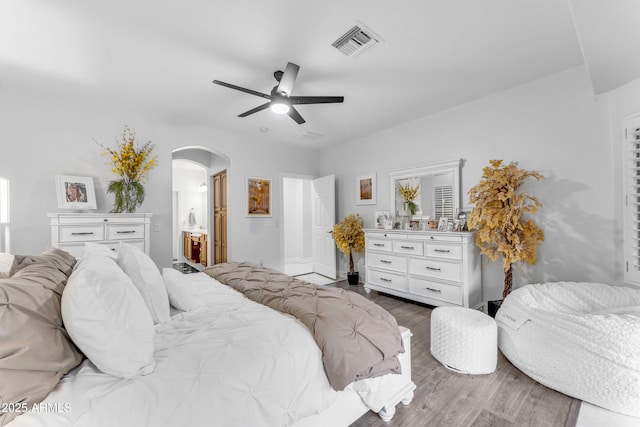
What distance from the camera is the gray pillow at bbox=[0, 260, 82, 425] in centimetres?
79

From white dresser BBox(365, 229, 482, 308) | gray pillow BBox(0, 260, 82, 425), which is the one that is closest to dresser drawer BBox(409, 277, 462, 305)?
white dresser BBox(365, 229, 482, 308)

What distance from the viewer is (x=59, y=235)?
9.61 ft

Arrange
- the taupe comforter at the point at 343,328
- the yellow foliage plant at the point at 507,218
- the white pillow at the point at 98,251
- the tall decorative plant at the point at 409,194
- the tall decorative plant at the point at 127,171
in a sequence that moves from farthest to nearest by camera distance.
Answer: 1. the tall decorative plant at the point at 409,194
2. the tall decorative plant at the point at 127,171
3. the yellow foliage plant at the point at 507,218
4. the white pillow at the point at 98,251
5. the taupe comforter at the point at 343,328

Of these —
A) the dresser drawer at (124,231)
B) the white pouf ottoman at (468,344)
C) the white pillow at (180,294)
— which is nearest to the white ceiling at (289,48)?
the dresser drawer at (124,231)

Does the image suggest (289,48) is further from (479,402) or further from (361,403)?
(479,402)

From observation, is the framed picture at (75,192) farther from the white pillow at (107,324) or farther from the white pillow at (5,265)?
the white pillow at (107,324)

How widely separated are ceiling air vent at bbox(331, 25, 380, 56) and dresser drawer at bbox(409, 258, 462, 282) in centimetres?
256

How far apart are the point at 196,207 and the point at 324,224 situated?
423 centimetres

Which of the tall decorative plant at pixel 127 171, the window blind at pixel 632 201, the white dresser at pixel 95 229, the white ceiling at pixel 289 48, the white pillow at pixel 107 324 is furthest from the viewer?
the tall decorative plant at pixel 127 171

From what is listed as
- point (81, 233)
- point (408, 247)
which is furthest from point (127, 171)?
point (408, 247)

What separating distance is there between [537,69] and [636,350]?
8.43ft

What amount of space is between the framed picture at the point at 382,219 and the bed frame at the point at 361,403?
2.78 meters

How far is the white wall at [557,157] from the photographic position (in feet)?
8.65

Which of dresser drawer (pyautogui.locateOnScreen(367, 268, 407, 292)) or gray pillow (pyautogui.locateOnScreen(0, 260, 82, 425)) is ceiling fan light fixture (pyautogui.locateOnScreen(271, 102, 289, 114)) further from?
dresser drawer (pyautogui.locateOnScreen(367, 268, 407, 292))
